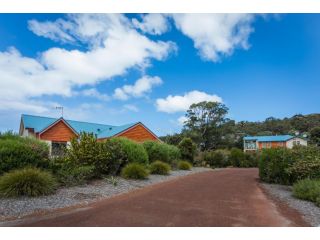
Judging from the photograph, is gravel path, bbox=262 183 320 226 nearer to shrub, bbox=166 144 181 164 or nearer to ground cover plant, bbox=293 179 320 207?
ground cover plant, bbox=293 179 320 207

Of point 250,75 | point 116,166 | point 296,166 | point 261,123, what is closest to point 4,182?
point 116,166

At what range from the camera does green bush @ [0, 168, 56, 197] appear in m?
6.86

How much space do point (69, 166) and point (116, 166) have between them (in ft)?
8.07

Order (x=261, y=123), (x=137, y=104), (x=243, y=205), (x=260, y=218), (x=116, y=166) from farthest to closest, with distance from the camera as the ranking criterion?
(x=261, y=123)
(x=137, y=104)
(x=116, y=166)
(x=243, y=205)
(x=260, y=218)

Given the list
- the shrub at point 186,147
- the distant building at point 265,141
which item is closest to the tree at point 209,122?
the distant building at point 265,141

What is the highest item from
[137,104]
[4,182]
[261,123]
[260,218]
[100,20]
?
[261,123]

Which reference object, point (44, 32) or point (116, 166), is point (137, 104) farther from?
point (44, 32)

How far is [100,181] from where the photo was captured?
9.99m

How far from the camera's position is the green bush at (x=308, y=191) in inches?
283

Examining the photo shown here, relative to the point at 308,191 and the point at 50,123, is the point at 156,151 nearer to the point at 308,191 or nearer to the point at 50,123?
the point at 308,191

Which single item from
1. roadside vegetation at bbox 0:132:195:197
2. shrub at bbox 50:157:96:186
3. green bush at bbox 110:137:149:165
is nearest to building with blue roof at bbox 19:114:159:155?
green bush at bbox 110:137:149:165

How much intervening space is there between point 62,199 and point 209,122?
1485 inches

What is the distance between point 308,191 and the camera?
25.0 ft

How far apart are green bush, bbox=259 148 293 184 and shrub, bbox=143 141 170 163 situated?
655 cm
